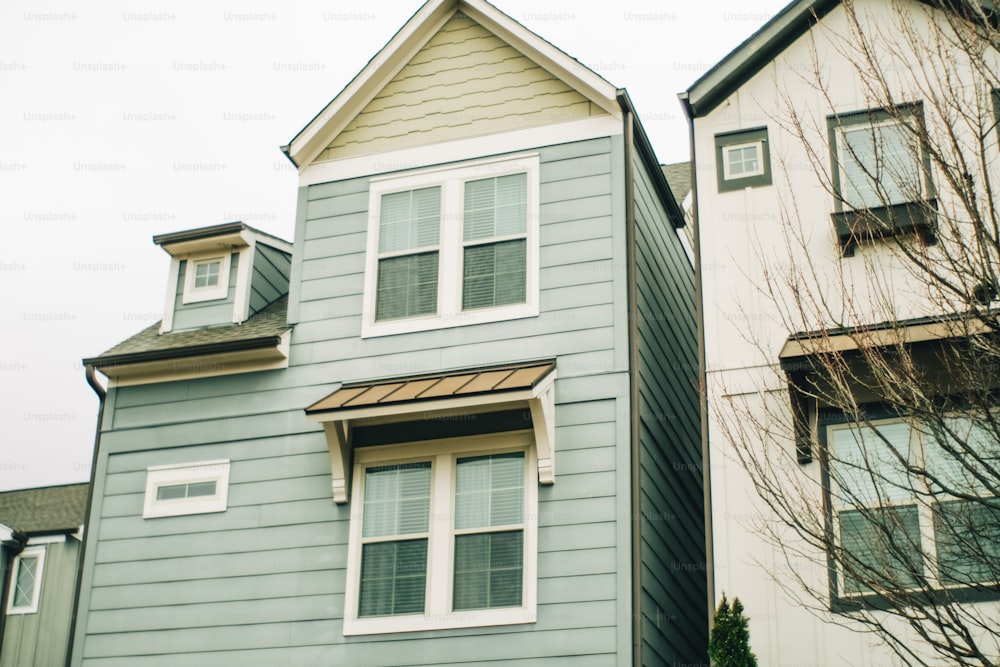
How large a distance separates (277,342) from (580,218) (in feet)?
11.6

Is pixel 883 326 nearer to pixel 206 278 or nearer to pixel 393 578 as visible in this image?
pixel 393 578

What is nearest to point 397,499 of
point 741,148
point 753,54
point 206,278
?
point 206,278

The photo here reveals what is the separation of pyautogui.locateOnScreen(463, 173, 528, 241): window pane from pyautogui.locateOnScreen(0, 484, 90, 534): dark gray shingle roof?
724 centimetres

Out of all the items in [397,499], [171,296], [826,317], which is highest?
[171,296]

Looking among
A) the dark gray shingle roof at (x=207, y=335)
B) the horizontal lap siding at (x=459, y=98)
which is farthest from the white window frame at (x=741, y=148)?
the dark gray shingle roof at (x=207, y=335)

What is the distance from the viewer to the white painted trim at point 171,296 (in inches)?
618

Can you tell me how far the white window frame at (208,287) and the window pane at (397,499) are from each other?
3.40 m

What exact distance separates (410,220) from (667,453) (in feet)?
12.6

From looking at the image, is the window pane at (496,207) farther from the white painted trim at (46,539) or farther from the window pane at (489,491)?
the white painted trim at (46,539)

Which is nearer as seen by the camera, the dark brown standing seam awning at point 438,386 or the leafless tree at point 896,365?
the leafless tree at point 896,365

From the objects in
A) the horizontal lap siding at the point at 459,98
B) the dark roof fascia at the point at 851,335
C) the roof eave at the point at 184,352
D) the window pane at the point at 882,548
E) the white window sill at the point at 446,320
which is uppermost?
the horizontal lap siding at the point at 459,98

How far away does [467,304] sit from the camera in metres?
14.1

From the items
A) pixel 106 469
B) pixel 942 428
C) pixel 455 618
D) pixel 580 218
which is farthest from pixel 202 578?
pixel 942 428

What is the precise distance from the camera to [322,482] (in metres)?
13.8
